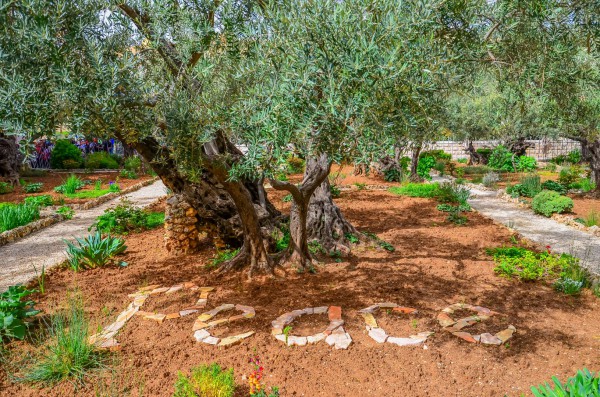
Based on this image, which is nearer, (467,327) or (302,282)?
(467,327)

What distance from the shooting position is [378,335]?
4715mm

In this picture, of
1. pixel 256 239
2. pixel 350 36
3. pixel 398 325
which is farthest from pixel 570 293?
pixel 350 36

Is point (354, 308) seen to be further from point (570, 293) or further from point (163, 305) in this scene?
point (570, 293)

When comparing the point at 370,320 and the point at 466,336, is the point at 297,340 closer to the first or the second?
the point at 370,320

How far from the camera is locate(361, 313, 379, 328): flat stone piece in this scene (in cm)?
493

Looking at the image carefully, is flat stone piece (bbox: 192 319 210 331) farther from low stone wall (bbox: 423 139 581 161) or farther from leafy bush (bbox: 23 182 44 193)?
low stone wall (bbox: 423 139 581 161)

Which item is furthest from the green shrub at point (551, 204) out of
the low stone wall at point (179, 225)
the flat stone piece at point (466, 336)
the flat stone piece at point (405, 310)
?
the low stone wall at point (179, 225)

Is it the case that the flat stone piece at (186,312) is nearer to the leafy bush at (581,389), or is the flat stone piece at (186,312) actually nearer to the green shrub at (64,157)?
the leafy bush at (581,389)

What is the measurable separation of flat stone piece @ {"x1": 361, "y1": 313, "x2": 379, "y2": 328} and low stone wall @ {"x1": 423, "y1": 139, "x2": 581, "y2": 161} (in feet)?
81.0

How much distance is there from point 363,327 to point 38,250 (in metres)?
6.94

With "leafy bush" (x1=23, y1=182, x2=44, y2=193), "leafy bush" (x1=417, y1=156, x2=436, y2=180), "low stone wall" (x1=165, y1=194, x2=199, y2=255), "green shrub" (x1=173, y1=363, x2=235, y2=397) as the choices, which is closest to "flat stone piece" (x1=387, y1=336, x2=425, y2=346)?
"green shrub" (x1=173, y1=363, x2=235, y2=397)

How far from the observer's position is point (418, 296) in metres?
5.90

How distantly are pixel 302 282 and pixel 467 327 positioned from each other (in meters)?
2.35

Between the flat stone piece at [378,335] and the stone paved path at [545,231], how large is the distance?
13.4 ft
